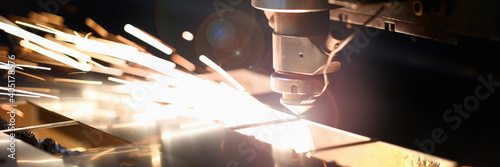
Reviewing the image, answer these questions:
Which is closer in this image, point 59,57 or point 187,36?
point 59,57

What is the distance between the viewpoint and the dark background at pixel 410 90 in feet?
4.66

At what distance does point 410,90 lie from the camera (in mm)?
1733

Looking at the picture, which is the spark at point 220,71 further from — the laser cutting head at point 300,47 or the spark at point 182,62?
the laser cutting head at point 300,47

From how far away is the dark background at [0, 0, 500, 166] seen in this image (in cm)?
142

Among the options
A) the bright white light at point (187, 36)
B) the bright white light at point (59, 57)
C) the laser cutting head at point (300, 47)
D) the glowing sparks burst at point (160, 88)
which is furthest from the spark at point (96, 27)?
the laser cutting head at point (300, 47)

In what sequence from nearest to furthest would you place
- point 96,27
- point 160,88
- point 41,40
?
point 160,88, point 41,40, point 96,27

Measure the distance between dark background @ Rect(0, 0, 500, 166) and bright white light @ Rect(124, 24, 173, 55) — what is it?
0.08m

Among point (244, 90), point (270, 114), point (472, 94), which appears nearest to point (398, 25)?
point (270, 114)

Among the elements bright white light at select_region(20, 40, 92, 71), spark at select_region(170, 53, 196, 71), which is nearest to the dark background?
spark at select_region(170, 53, 196, 71)

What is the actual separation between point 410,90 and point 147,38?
4.09 feet

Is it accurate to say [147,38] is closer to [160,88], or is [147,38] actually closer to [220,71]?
[220,71]

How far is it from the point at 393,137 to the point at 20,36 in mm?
1484

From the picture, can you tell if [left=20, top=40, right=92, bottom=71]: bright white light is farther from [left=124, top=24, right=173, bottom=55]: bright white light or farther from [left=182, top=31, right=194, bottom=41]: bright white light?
[left=182, top=31, right=194, bottom=41]: bright white light

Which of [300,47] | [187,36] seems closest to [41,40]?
[187,36]
